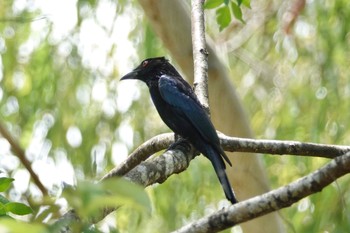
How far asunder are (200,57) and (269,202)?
7.99 ft

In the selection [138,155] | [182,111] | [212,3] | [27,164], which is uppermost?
[212,3]

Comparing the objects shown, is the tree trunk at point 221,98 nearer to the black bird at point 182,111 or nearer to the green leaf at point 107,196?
the black bird at point 182,111

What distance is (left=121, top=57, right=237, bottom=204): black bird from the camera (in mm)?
4145

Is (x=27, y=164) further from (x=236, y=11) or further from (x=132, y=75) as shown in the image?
(x=132, y=75)

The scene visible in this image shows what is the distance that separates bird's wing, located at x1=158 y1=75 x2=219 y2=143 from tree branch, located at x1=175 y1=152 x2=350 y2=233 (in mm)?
1844

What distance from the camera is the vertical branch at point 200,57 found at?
4457 mm

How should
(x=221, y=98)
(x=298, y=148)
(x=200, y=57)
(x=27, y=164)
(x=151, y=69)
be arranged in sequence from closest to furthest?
(x=27, y=164), (x=298, y=148), (x=200, y=57), (x=151, y=69), (x=221, y=98)

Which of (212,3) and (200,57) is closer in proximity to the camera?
(212,3)

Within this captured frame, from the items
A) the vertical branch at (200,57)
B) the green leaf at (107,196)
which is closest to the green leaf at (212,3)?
the vertical branch at (200,57)

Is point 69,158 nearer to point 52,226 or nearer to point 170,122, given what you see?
point 170,122

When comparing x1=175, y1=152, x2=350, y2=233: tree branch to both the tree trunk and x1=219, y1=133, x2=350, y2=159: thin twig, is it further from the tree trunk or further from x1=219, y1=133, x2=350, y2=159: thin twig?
the tree trunk

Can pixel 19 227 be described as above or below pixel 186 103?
below

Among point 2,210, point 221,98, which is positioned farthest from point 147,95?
point 2,210

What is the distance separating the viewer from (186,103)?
4.62 metres
